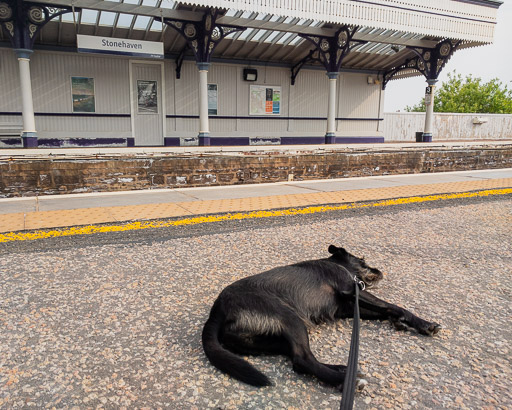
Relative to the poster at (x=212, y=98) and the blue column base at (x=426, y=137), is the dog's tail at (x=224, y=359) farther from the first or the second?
the blue column base at (x=426, y=137)

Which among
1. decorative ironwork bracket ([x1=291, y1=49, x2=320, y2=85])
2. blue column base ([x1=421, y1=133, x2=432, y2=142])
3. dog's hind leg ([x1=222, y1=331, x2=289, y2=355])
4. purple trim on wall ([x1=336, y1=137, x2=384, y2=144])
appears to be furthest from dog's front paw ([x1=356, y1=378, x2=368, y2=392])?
blue column base ([x1=421, y1=133, x2=432, y2=142])

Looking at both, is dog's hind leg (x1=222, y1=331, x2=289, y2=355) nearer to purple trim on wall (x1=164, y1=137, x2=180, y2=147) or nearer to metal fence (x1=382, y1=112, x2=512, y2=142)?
purple trim on wall (x1=164, y1=137, x2=180, y2=147)

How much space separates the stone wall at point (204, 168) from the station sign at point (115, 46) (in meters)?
4.49

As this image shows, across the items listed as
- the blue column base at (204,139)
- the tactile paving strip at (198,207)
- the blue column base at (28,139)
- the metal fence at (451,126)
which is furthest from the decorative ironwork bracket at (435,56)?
the blue column base at (28,139)

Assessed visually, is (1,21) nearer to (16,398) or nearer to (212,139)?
(212,139)

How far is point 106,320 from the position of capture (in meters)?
2.65

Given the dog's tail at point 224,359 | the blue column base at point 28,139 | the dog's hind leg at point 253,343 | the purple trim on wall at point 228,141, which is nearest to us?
the dog's tail at point 224,359

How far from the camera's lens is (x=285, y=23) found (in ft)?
43.0

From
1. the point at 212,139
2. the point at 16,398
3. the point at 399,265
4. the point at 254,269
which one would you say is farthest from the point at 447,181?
the point at 16,398

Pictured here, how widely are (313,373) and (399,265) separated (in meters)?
2.16

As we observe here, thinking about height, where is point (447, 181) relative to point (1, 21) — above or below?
below

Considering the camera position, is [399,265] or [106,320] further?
[399,265]

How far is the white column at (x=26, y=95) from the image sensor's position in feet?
33.3

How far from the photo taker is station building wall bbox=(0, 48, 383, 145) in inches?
509
